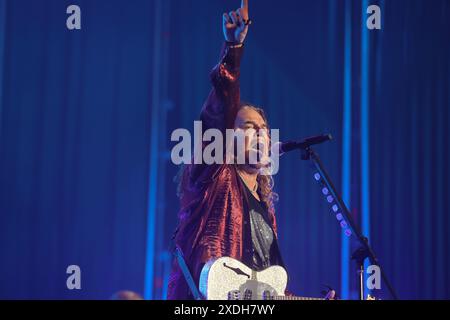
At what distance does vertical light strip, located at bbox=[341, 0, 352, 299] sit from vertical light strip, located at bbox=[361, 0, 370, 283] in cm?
11

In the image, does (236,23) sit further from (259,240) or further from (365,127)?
(365,127)

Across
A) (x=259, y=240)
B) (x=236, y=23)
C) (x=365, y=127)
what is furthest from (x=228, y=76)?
(x=365, y=127)

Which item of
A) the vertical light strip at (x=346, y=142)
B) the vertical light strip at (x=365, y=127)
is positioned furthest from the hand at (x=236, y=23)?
the vertical light strip at (x=365, y=127)

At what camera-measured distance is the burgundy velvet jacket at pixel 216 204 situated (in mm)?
3057

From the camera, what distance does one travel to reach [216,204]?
312 centimetres

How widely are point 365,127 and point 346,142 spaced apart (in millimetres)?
197

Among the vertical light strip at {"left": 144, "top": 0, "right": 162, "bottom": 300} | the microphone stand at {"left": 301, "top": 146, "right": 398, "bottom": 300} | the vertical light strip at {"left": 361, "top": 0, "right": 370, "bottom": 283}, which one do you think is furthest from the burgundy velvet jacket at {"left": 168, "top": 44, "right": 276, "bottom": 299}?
the vertical light strip at {"left": 361, "top": 0, "right": 370, "bottom": 283}

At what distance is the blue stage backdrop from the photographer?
3.92 metres
